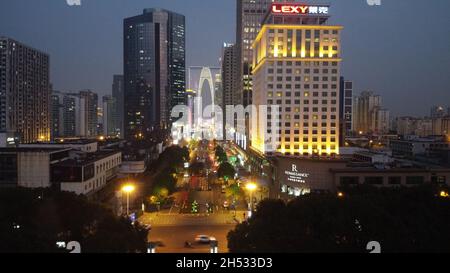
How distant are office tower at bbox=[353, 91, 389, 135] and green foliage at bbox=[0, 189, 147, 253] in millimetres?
42064

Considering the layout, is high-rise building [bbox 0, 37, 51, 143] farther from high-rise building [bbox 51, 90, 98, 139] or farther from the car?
the car

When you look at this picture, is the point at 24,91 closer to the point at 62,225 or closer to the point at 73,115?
the point at 73,115

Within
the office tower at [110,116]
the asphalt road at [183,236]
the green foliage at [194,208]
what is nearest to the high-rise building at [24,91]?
the green foliage at [194,208]

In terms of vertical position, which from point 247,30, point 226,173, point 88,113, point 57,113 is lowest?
point 226,173

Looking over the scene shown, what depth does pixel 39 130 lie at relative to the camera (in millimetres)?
30406

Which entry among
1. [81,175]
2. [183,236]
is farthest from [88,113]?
[183,236]

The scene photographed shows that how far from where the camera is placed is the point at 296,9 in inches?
734

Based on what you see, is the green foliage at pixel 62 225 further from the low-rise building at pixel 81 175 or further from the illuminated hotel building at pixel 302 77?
the illuminated hotel building at pixel 302 77

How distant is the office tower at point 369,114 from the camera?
4566 cm

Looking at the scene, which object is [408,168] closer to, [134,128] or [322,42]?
[322,42]

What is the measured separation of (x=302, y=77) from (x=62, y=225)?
47.4 feet

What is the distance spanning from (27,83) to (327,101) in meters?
20.6

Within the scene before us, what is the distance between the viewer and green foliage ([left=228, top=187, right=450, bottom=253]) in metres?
4.96
